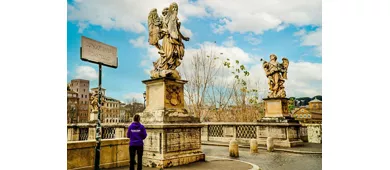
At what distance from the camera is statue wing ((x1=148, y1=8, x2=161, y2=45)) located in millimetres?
7305

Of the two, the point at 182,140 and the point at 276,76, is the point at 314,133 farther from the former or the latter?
the point at 182,140

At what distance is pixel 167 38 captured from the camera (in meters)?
7.25

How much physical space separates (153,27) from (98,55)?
3.25 meters

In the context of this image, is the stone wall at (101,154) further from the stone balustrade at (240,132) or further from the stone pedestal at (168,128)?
the stone balustrade at (240,132)

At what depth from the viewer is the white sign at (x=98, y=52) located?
4062mm

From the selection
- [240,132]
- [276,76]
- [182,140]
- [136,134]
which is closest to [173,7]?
[182,140]

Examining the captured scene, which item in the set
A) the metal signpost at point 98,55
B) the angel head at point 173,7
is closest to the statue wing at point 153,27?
the angel head at point 173,7

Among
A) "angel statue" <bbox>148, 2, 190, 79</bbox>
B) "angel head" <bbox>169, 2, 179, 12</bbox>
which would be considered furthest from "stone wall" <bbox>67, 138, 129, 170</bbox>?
"angel head" <bbox>169, 2, 179, 12</bbox>

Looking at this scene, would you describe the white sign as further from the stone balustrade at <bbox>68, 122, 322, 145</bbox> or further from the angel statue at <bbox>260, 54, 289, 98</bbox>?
the angel statue at <bbox>260, 54, 289, 98</bbox>

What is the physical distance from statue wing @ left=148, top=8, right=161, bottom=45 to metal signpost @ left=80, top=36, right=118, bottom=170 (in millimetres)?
2744
